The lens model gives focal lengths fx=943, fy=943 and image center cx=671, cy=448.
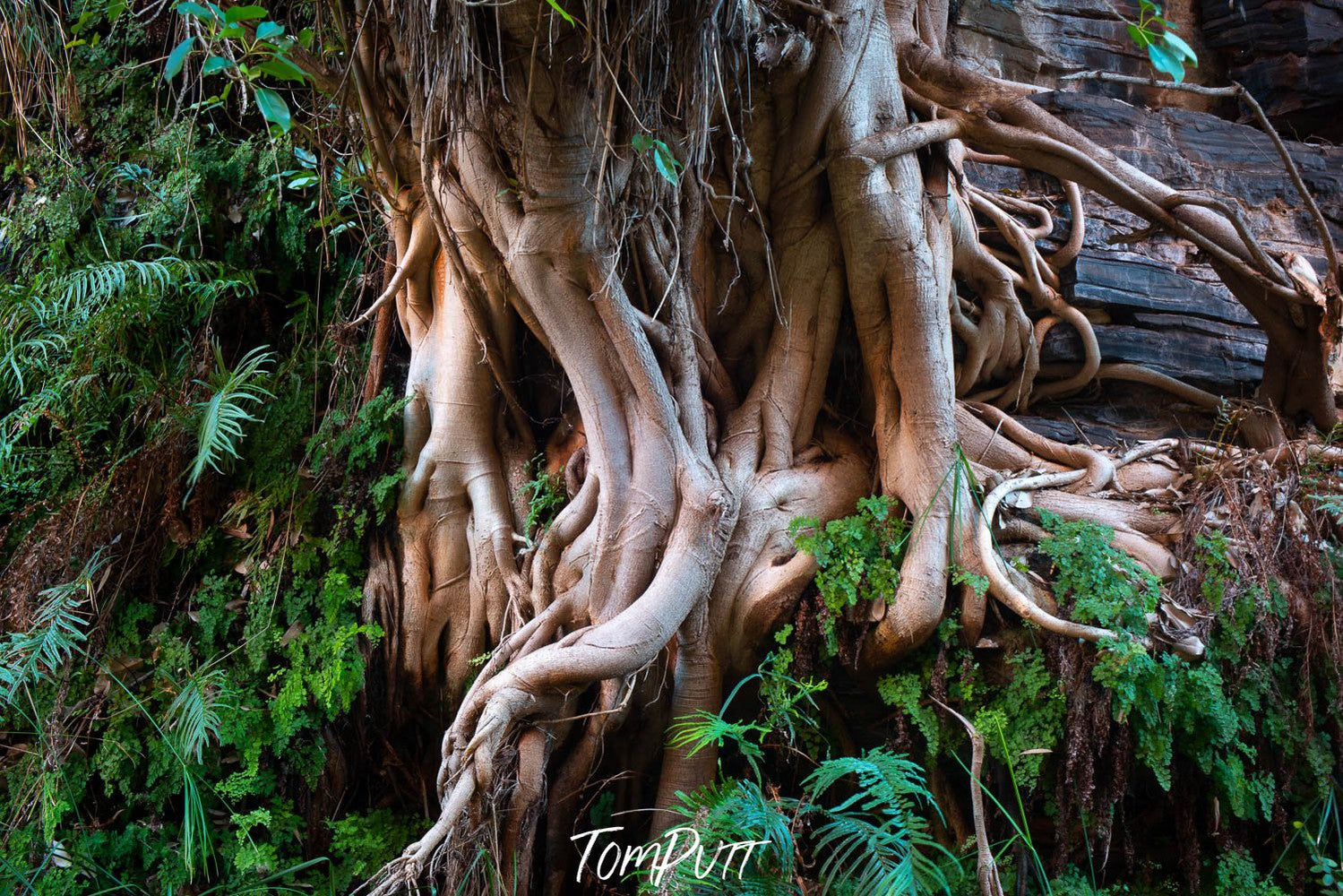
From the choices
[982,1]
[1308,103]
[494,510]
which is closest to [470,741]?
[494,510]

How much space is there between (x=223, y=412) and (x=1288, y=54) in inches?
243

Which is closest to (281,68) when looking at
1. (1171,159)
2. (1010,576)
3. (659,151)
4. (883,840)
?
(659,151)

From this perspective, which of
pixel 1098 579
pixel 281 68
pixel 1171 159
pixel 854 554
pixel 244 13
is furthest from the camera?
pixel 1171 159

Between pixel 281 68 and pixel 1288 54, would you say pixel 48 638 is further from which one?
pixel 1288 54

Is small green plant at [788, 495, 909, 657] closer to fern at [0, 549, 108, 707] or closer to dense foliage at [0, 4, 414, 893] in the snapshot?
dense foliage at [0, 4, 414, 893]

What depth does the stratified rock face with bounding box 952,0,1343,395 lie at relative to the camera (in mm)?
4805

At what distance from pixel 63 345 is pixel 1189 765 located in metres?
4.82

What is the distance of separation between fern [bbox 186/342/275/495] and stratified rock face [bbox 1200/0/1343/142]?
19.0 ft

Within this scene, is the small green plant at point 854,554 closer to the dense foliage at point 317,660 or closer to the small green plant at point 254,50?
the dense foliage at point 317,660

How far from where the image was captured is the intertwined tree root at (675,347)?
9.51 ft

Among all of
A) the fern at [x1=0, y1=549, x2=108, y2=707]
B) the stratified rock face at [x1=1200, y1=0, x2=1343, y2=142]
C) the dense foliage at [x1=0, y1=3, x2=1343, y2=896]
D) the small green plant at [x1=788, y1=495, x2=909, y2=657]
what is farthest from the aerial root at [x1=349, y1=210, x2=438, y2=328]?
the stratified rock face at [x1=1200, y1=0, x2=1343, y2=142]

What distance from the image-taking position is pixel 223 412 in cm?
366

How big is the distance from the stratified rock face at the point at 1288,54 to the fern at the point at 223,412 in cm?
579

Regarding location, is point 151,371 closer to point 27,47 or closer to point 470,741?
point 27,47
